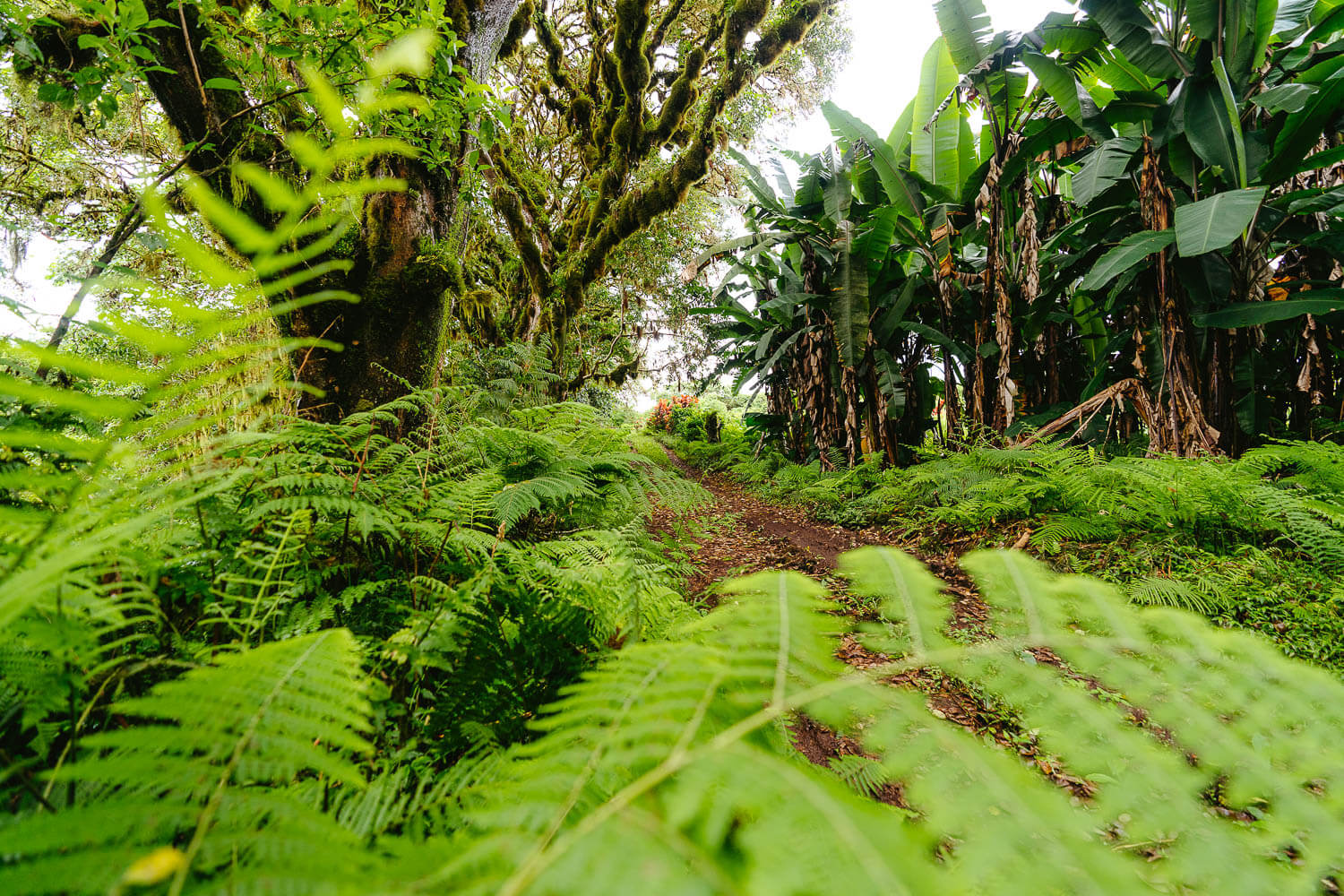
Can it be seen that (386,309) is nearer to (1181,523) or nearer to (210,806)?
(210,806)

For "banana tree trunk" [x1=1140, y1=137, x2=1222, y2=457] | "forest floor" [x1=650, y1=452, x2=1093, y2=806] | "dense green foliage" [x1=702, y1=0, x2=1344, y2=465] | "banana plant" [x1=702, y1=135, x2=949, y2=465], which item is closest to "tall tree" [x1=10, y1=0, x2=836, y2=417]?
"banana plant" [x1=702, y1=135, x2=949, y2=465]

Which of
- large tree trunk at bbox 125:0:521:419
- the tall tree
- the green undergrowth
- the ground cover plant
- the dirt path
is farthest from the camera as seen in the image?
the dirt path

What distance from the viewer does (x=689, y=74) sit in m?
5.17

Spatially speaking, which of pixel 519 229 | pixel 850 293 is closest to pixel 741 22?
pixel 850 293

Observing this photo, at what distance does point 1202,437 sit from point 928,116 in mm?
3502

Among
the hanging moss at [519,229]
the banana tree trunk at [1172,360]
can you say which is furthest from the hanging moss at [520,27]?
the banana tree trunk at [1172,360]

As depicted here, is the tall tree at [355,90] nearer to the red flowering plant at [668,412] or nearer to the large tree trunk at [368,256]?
the large tree trunk at [368,256]

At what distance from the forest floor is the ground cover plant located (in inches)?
1.0

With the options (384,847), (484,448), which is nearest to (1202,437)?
(484,448)

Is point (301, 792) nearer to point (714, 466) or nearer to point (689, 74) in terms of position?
point (689, 74)

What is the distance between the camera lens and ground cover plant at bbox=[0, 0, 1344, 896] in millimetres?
395

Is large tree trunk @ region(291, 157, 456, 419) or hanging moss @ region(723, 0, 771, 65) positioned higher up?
hanging moss @ region(723, 0, 771, 65)

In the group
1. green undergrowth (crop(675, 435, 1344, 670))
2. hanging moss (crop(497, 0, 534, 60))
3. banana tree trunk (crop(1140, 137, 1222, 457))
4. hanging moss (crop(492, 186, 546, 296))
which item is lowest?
green undergrowth (crop(675, 435, 1344, 670))

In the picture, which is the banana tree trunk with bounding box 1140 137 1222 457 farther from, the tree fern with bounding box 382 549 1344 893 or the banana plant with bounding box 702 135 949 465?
the tree fern with bounding box 382 549 1344 893
